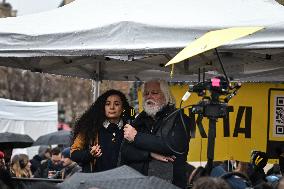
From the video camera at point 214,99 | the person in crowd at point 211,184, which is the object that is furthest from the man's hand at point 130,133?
the person in crowd at point 211,184

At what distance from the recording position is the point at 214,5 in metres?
6.78

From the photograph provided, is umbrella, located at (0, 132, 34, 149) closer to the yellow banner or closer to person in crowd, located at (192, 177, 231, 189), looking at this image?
the yellow banner

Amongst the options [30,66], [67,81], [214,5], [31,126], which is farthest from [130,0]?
[67,81]

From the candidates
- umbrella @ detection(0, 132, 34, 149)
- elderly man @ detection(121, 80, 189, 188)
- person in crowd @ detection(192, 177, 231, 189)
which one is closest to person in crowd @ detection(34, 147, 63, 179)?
umbrella @ detection(0, 132, 34, 149)

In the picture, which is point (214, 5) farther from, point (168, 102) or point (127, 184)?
point (127, 184)

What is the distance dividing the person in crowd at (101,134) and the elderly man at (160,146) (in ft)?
1.16

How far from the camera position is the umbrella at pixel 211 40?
5508mm

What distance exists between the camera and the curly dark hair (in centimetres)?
713

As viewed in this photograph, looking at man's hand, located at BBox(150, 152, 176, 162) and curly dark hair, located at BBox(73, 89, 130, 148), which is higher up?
curly dark hair, located at BBox(73, 89, 130, 148)

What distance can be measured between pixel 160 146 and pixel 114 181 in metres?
1.52

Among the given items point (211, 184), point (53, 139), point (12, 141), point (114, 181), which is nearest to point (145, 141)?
point (114, 181)

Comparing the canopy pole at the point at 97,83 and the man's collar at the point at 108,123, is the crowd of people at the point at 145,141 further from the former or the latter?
the canopy pole at the point at 97,83

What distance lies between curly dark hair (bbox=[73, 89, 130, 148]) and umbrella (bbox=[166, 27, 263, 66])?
167cm

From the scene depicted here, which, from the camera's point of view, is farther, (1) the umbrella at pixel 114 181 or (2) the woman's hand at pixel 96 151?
(2) the woman's hand at pixel 96 151
